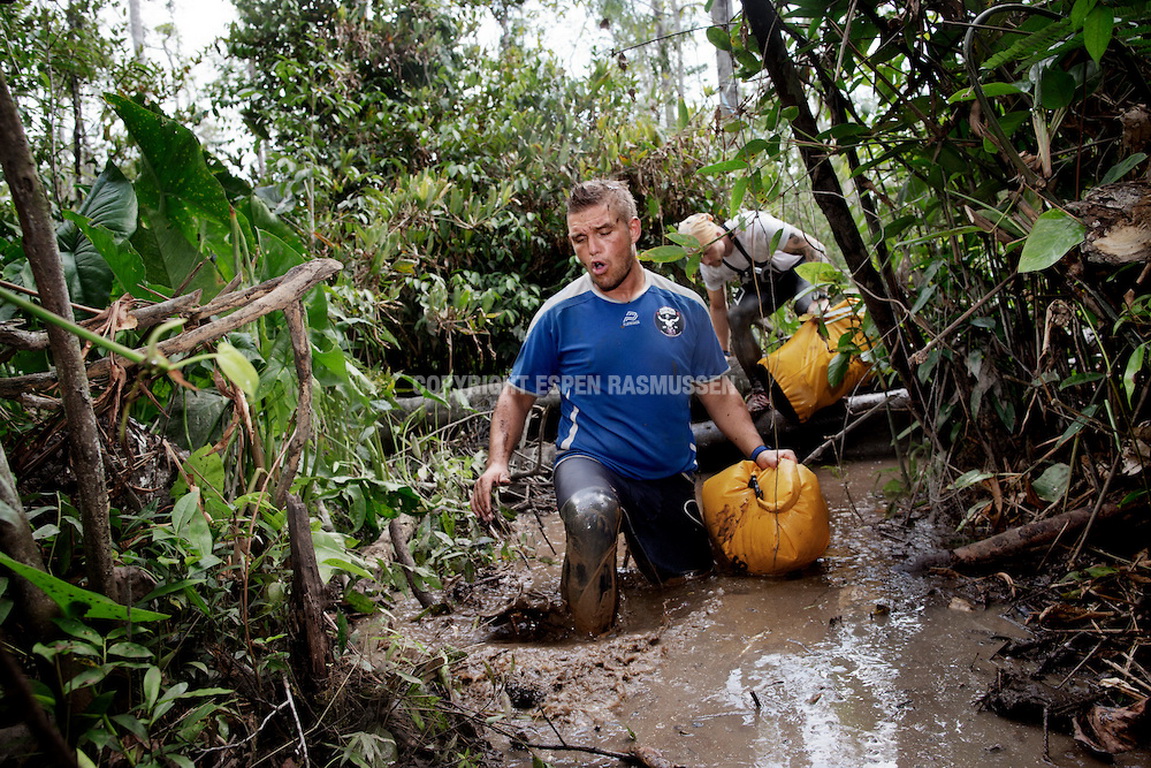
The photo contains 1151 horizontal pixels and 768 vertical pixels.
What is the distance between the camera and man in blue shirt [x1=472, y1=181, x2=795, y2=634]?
3051 mm

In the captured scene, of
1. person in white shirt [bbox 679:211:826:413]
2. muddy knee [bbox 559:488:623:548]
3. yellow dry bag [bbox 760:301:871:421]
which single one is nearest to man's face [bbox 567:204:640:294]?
muddy knee [bbox 559:488:623:548]

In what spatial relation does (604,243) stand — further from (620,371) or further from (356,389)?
(356,389)

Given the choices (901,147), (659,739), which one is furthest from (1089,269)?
(659,739)

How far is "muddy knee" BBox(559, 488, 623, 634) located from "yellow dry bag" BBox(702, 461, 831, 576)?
1.85 feet

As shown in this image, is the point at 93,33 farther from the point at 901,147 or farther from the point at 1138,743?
the point at 1138,743

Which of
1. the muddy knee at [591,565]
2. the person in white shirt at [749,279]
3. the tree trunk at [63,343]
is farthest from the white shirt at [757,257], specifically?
the tree trunk at [63,343]

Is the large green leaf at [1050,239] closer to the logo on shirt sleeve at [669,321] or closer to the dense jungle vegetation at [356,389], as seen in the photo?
the dense jungle vegetation at [356,389]

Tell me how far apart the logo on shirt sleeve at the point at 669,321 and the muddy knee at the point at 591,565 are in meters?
0.83

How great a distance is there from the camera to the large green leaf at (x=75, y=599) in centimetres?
113

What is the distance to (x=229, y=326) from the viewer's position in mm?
1334

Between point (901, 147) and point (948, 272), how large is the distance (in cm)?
62

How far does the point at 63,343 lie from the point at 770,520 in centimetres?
239

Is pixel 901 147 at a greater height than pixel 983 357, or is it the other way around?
pixel 901 147

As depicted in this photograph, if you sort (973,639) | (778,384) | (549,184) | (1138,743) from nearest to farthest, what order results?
(1138,743) < (973,639) < (778,384) < (549,184)
